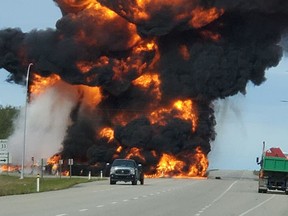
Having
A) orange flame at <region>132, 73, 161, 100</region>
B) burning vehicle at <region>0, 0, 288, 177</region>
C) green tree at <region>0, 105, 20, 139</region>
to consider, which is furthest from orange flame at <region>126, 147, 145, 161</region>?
green tree at <region>0, 105, 20, 139</region>

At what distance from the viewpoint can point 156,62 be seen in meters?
84.5

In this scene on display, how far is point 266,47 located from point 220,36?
5677mm

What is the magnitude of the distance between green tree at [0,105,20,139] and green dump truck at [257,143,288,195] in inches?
3170

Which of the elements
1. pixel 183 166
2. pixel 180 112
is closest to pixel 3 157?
pixel 183 166

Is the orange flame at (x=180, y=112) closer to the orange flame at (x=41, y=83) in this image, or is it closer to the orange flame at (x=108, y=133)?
the orange flame at (x=108, y=133)

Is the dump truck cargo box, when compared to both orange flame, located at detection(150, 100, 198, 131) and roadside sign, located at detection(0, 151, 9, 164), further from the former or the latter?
orange flame, located at detection(150, 100, 198, 131)

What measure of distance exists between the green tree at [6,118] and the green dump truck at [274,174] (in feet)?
264

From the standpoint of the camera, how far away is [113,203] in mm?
27141

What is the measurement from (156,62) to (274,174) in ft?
139

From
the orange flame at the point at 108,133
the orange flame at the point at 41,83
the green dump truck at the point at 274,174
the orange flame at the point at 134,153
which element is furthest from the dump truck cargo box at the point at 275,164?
the orange flame at the point at 41,83

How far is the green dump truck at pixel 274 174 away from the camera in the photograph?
43.3 metres

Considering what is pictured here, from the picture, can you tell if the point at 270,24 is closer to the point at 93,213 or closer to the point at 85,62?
the point at 85,62

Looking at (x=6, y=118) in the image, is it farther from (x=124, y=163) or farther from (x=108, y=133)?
(x=124, y=163)

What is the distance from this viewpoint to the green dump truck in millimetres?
43291
